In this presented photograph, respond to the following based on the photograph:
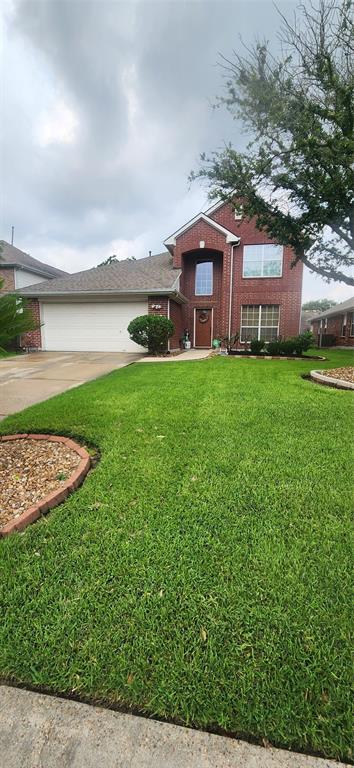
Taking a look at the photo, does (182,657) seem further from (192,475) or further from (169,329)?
(169,329)

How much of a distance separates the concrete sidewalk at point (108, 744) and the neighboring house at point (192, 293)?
13.0m

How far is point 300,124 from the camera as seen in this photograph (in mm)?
6770

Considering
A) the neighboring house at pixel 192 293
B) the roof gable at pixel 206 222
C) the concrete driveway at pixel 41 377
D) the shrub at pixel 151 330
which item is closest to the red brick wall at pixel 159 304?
the neighboring house at pixel 192 293

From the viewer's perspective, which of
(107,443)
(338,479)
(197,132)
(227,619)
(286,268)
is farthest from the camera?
(286,268)

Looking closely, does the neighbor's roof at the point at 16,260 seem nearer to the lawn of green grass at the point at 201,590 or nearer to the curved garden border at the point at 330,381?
the curved garden border at the point at 330,381

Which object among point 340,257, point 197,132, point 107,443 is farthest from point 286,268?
point 107,443

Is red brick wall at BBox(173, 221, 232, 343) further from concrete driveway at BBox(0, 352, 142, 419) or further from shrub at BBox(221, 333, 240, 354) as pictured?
concrete driveway at BBox(0, 352, 142, 419)

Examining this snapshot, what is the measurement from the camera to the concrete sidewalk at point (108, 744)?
1141 mm

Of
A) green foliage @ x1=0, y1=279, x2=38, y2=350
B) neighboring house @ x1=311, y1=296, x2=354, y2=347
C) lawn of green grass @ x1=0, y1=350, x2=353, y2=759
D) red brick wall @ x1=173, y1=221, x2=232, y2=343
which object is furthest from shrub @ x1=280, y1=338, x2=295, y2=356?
green foliage @ x1=0, y1=279, x2=38, y2=350

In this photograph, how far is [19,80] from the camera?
5.16m

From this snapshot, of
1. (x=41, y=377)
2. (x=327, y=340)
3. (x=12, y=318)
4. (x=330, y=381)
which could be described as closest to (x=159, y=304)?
(x=41, y=377)

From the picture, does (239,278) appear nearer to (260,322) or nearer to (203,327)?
(260,322)

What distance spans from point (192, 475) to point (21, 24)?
634cm

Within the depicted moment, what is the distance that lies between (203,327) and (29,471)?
593 inches
